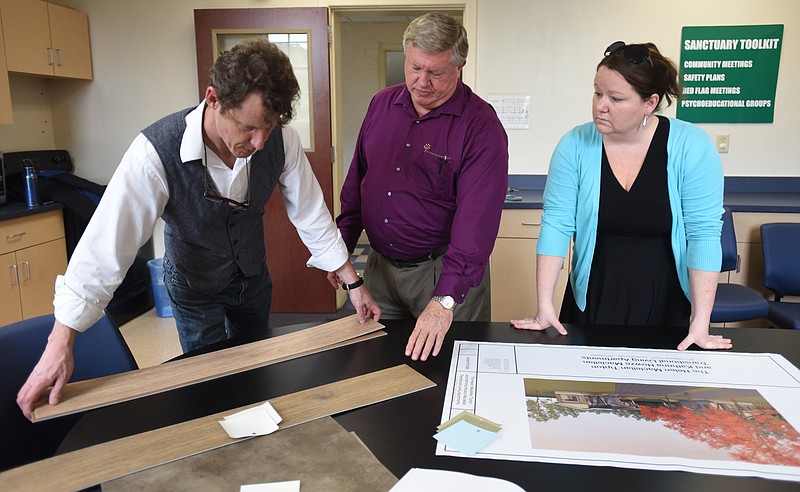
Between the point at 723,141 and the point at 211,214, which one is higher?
the point at 723,141

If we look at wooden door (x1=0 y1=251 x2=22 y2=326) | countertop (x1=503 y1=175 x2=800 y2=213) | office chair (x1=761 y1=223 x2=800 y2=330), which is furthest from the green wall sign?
wooden door (x1=0 y1=251 x2=22 y2=326)

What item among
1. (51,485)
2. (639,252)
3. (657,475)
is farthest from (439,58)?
(51,485)

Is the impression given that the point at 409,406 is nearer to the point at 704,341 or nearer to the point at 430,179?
the point at 704,341

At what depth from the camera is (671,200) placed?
1.62m

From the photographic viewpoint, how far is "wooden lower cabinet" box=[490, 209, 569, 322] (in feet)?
11.3

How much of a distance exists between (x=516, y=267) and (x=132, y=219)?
2.54m

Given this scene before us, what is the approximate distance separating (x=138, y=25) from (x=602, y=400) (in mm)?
4131

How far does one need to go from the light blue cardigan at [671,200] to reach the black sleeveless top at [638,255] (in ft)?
0.10

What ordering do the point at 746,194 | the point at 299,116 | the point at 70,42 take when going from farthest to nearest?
1. the point at 299,116
2. the point at 70,42
3. the point at 746,194

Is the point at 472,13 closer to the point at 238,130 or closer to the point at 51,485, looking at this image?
the point at 238,130

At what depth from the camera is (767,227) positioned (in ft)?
10.3

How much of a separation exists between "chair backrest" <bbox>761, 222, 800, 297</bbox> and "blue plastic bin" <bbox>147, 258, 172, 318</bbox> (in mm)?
3682

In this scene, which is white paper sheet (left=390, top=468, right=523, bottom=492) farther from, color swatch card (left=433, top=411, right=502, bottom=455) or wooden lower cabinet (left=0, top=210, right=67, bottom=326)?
wooden lower cabinet (left=0, top=210, right=67, bottom=326)

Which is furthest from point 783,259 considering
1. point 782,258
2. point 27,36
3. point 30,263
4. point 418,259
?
point 27,36
